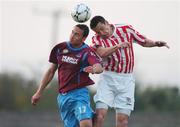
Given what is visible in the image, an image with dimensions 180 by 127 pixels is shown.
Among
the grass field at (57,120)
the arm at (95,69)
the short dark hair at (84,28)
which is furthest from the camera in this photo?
the grass field at (57,120)

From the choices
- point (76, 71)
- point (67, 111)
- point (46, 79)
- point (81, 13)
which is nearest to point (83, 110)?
point (67, 111)

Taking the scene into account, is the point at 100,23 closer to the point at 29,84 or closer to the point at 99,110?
the point at 99,110

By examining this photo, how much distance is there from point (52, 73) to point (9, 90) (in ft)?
109

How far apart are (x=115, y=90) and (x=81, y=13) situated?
1.91 m

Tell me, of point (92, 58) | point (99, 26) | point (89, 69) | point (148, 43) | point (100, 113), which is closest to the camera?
point (89, 69)

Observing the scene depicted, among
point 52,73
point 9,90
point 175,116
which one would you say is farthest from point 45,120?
point 52,73

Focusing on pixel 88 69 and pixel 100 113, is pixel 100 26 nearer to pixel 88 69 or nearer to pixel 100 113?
pixel 88 69

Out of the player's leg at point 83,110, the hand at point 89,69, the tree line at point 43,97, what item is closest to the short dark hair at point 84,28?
the hand at point 89,69

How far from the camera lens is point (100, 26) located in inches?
749

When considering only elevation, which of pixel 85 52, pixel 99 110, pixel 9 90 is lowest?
pixel 9 90

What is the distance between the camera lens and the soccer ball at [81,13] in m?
18.9

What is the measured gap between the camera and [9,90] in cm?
5250

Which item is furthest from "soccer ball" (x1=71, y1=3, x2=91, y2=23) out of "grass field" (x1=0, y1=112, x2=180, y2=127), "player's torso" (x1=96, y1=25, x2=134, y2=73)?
"grass field" (x1=0, y1=112, x2=180, y2=127)

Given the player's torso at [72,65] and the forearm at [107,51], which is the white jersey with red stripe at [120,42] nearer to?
the forearm at [107,51]
